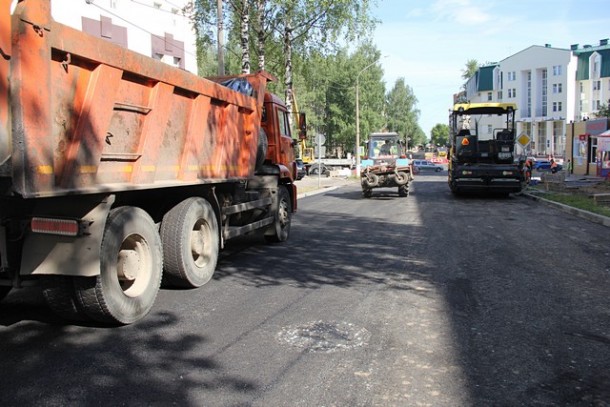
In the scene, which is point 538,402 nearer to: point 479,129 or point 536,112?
point 479,129

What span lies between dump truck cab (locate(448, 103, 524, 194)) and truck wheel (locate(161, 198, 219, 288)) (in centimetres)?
1418

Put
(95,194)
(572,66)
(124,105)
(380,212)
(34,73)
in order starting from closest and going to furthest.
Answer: (34,73) < (95,194) < (124,105) < (380,212) < (572,66)

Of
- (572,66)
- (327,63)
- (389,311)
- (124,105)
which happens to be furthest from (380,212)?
(572,66)

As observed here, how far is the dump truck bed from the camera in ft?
12.4

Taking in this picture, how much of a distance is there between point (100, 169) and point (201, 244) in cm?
232

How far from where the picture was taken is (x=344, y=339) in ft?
15.1

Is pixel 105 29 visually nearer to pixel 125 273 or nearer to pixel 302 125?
pixel 302 125

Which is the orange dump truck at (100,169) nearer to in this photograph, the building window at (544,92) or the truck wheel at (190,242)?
the truck wheel at (190,242)

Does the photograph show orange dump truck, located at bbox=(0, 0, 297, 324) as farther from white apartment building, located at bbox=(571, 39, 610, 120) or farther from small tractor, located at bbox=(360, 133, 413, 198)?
white apartment building, located at bbox=(571, 39, 610, 120)

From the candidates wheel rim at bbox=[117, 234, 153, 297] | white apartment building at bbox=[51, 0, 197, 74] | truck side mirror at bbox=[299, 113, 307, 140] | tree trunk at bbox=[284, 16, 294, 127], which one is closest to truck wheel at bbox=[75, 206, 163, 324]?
wheel rim at bbox=[117, 234, 153, 297]

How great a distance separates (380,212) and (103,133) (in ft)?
37.7

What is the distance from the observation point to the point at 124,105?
4973 millimetres

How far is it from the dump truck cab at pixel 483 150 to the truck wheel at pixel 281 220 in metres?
10.8

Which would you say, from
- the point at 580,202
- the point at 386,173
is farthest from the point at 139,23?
the point at 580,202
